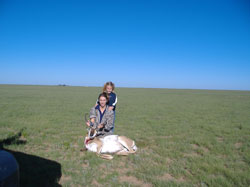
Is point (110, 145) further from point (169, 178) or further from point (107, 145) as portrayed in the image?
point (169, 178)

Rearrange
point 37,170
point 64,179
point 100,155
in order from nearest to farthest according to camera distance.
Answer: point 64,179 → point 37,170 → point 100,155

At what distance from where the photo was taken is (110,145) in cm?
441

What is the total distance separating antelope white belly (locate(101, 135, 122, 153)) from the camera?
4.41 meters

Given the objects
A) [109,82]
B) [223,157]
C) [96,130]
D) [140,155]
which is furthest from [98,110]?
[223,157]

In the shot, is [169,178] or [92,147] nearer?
[169,178]

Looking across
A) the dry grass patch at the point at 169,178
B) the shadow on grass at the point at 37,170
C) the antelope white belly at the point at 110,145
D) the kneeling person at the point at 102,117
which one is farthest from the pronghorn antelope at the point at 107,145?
the dry grass patch at the point at 169,178

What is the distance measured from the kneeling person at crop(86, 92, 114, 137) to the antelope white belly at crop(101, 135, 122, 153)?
29 cm

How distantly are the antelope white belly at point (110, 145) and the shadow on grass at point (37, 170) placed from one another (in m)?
1.29

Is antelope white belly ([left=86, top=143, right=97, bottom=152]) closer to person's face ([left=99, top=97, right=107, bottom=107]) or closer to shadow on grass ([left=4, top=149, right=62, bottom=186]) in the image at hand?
shadow on grass ([left=4, top=149, right=62, bottom=186])

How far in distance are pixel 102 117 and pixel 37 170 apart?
2.10 m

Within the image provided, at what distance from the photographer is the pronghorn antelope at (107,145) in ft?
14.5

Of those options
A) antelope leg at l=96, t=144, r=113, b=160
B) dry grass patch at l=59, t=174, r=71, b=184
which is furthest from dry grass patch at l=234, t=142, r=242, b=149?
dry grass patch at l=59, t=174, r=71, b=184

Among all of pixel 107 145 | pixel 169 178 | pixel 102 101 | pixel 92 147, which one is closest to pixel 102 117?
pixel 102 101

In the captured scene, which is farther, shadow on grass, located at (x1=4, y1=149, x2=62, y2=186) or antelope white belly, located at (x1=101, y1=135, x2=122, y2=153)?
antelope white belly, located at (x1=101, y1=135, x2=122, y2=153)
